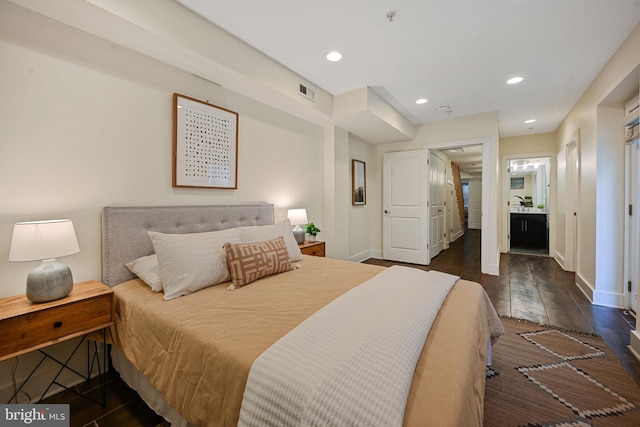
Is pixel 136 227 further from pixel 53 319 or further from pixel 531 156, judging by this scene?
pixel 531 156

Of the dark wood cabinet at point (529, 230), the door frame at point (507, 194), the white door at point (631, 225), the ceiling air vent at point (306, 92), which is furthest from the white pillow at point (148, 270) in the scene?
the dark wood cabinet at point (529, 230)

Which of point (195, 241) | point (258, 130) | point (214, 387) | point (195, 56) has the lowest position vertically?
point (214, 387)

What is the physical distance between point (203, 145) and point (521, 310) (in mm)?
3612

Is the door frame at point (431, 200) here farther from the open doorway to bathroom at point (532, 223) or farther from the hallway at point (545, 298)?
the open doorway to bathroom at point (532, 223)

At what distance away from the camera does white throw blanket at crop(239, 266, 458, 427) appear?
0.73m

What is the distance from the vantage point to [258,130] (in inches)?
115

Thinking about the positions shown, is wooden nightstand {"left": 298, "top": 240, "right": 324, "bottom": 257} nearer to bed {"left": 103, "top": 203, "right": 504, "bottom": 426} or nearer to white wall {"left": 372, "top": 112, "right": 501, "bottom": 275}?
bed {"left": 103, "top": 203, "right": 504, "bottom": 426}

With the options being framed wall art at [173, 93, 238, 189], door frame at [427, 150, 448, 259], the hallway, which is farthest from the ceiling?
the hallway

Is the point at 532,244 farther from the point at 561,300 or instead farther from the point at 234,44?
the point at 234,44

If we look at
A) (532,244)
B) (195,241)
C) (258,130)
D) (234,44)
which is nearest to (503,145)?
(532,244)

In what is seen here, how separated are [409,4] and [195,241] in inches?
88.0

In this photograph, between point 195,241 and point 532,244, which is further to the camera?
point 532,244

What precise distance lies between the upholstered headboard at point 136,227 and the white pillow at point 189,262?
217 mm

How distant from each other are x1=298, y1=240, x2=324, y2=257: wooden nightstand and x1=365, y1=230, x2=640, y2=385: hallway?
6.46 ft
